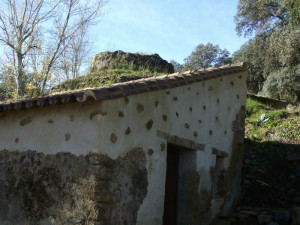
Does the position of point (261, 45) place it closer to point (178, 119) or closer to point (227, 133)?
point (227, 133)

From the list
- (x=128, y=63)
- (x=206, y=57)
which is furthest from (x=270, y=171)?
(x=206, y=57)

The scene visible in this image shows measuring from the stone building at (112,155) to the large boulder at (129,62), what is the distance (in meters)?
5.62

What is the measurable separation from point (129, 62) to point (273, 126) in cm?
634

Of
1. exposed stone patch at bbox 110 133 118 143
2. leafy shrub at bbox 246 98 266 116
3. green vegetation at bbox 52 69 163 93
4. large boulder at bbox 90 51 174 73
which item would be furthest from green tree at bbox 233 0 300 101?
exposed stone patch at bbox 110 133 118 143

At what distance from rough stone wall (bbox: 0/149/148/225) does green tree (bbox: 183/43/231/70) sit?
105 ft

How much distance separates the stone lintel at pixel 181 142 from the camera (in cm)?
479

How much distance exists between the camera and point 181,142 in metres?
5.24

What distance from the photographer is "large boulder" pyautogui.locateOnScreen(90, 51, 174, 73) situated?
11.3 meters

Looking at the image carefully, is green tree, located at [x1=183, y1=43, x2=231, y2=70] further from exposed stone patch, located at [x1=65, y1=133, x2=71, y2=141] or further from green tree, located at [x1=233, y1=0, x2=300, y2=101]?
exposed stone patch, located at [x1=65, y1=133, x2=71, y2=141]

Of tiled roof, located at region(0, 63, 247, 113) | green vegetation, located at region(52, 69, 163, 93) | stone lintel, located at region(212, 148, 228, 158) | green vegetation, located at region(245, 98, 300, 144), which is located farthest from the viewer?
green vegetation, located at region(245, 98, 300, 144)

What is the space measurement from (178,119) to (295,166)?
568cm

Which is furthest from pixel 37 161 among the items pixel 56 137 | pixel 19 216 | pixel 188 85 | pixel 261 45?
pixel 261 45

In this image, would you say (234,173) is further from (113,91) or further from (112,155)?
(113,91)

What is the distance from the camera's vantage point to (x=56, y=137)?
4207 mm
